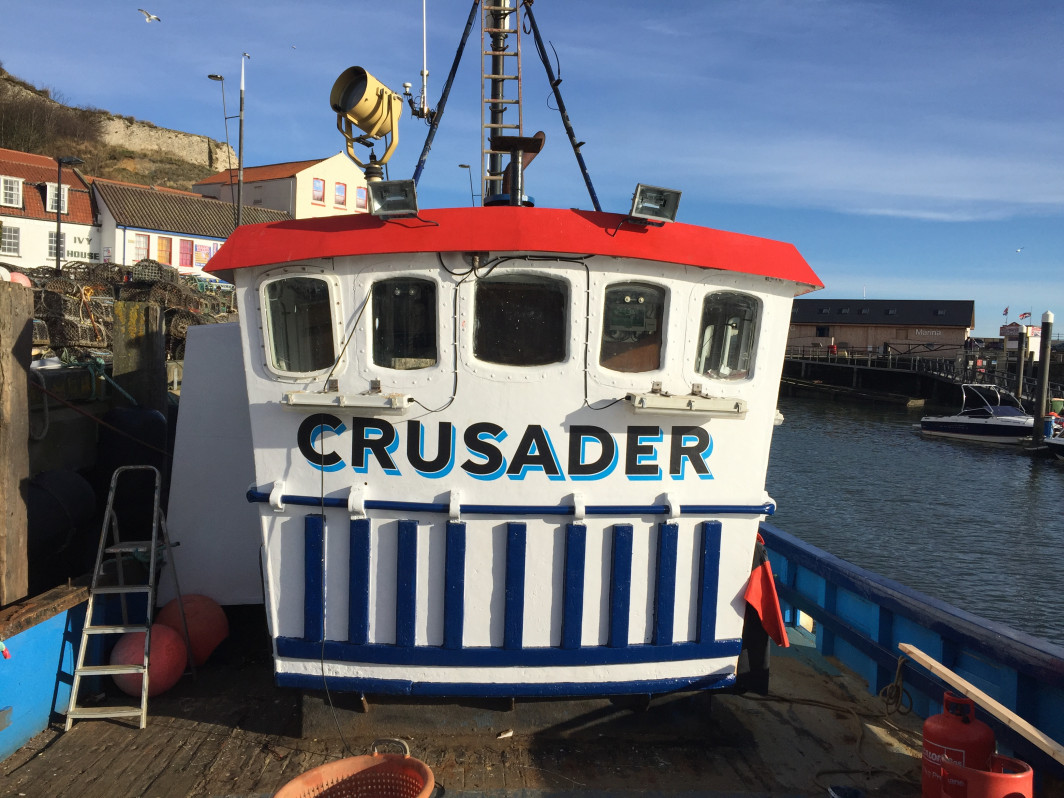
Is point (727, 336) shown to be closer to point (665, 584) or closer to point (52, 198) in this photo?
point (665, 584)

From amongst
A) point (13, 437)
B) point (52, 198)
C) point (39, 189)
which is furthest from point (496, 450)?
point (52, 198)

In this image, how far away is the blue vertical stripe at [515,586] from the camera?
173 inches

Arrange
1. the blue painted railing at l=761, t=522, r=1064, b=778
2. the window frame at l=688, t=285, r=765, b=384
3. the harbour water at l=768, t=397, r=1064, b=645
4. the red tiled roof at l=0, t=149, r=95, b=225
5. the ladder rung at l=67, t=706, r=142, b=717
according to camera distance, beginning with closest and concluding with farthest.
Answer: the blue painted railing at l=761, t=522, r=1064, b=778 → the window frame at l=688, t=285, r=765, b=384 → the ladder rung at l=67, t=706, r=142, b=717 → the harbour water at l=768, t=397, r=1064, b=645 → the red tiled roof at l=0, t=149, r=95, b=225

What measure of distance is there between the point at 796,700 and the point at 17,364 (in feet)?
18.0

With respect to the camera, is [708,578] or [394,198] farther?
[708,578]

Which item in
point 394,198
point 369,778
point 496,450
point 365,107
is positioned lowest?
point 369,778

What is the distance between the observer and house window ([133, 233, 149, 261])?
121 feet

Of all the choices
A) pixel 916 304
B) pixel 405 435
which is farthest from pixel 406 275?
pixel 916 304

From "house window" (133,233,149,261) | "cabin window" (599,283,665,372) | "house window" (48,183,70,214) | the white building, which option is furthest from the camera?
"house window" (133,233,149,261)

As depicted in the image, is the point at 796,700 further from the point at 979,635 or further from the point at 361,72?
the point at 361,72

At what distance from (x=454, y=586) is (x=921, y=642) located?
286cm

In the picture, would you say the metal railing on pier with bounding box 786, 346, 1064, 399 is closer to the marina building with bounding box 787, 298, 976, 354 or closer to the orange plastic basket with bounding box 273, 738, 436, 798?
the marina building with bounding box 787, 298, 976, 354

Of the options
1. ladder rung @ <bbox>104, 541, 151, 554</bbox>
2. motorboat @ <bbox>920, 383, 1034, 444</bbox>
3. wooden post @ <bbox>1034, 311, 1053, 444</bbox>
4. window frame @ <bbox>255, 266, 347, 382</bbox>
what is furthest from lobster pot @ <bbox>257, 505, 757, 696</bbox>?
motorboat @ <bbox>920, 383, 1034, 444</bbox>

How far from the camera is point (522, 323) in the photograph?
437 cm
